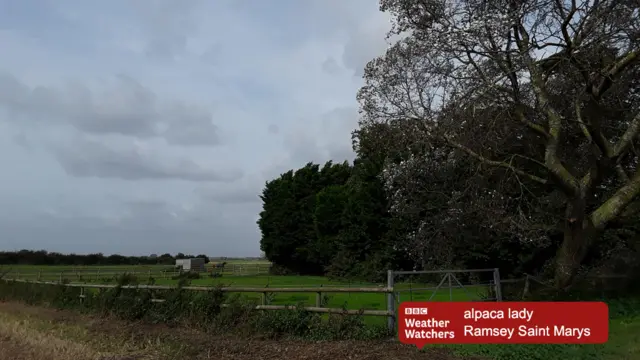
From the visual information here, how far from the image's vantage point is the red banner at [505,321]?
830 cm

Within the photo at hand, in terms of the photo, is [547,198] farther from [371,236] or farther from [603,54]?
[371,236]

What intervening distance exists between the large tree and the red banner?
741 cm

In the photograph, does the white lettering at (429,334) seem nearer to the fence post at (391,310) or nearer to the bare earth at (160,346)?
the bare earth at (160,346)

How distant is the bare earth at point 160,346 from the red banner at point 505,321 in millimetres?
703

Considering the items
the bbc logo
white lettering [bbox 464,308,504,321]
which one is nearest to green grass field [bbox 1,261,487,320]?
the bbc logo

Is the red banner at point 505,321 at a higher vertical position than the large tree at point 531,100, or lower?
lower

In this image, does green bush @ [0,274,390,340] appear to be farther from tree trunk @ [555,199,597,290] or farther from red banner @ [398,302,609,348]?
tree trunk @ [555,199,597,290]

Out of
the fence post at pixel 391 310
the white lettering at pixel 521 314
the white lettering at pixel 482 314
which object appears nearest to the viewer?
the white lettering at pixel 482 314

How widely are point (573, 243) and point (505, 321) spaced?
8.74 meters

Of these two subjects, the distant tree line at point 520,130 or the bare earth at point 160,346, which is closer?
the bare earth at point 160,346

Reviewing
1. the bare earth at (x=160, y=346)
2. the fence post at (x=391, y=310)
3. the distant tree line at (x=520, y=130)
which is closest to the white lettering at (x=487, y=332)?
the bare earth at (x=160, y=346)

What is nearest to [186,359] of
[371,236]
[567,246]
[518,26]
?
[567,246]

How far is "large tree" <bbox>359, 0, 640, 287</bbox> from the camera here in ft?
49.0

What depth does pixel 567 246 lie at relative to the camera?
52.3ft
